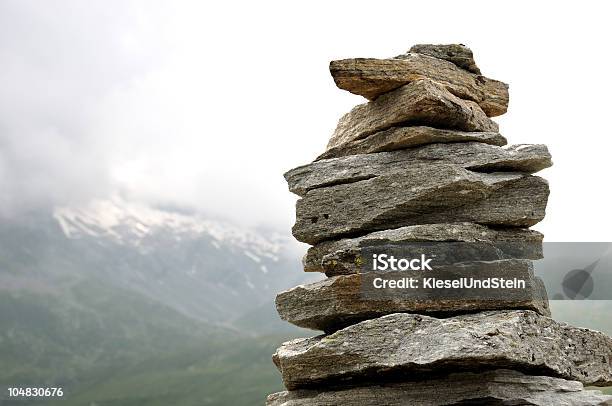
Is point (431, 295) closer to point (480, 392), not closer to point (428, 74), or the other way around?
point (480, 392)

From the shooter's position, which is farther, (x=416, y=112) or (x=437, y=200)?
(x=416, y=112)

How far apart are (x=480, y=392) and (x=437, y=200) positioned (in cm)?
701

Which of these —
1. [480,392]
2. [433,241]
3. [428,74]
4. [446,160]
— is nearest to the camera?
[480,392]

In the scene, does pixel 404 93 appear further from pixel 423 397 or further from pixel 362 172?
pixel 423 397

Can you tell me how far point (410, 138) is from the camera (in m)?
25.1

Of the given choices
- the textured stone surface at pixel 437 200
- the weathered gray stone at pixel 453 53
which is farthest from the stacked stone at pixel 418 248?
the weathered gray stone at pixel 453 53

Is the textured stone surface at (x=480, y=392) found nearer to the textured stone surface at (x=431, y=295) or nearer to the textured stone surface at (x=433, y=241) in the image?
Result: the textured stone surface at (x=431, y=295)

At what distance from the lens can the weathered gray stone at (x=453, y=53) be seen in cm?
2773

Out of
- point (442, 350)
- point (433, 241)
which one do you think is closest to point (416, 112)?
point (433, 241)

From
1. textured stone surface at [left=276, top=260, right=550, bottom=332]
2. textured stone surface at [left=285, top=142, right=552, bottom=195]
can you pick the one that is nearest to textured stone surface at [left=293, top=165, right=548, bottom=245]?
textured stone surface at [left=285, top=142, right=552, bottom=195]

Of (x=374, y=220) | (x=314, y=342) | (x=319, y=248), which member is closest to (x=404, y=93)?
(x=374, y=220)

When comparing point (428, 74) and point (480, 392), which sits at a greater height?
point (428, 74)

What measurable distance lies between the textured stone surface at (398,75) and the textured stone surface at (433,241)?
5687 mm

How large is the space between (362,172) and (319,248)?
11.2 ft
